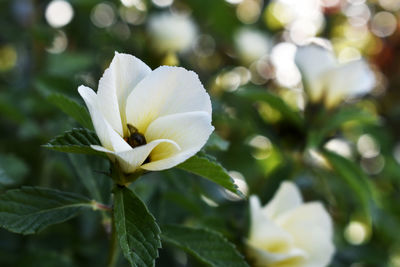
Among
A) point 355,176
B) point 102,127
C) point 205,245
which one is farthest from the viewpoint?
point 355,176

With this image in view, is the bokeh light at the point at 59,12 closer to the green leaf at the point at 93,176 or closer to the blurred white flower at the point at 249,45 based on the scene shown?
the blurred white flower at the point at 249,45

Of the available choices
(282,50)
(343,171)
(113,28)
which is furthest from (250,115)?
(113,28)

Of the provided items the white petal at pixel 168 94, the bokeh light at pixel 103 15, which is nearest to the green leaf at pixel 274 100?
the white petal at pixel 168 94

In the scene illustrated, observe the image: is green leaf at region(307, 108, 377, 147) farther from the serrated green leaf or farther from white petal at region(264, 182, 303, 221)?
the serrated green leaf

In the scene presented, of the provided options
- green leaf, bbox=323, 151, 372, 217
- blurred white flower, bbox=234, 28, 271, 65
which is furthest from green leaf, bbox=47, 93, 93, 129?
blurred white flower, bbox=234, 28, 271, 65

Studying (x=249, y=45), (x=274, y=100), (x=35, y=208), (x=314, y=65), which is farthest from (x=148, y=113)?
(x=249, y=45)

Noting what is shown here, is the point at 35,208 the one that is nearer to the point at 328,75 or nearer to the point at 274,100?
the point at 274,100

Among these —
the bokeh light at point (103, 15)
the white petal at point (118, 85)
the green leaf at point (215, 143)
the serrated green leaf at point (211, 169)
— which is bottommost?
the bokeh light at point (103, 15)
